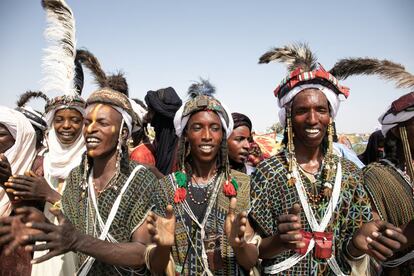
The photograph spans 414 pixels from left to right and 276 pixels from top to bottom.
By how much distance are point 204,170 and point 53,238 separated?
1.32m

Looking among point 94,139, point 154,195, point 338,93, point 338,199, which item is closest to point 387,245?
point 338,199

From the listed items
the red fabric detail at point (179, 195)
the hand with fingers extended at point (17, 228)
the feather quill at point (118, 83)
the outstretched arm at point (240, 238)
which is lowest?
the outstretched arm at point (240, 238)

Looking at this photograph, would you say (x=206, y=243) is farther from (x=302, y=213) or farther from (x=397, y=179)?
(x=397, y=179)

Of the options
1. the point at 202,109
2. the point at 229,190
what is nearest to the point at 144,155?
the point at 202,109

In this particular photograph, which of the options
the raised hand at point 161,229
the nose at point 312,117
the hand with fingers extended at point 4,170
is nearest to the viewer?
the raised hand at point 161,229

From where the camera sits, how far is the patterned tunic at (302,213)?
2572 mm

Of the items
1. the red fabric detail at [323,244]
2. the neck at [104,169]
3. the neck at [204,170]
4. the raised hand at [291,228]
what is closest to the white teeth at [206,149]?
the neck at [204,170]

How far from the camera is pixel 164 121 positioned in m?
5.25

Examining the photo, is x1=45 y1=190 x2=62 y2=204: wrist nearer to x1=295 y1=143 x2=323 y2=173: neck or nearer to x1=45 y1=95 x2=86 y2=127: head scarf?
x1=45 y1=95 x2=86 y2=127: head scarf

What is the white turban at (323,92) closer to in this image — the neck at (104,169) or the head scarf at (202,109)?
the head scarf at (202,109)

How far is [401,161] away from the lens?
2957mm

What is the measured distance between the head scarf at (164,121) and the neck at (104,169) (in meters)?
1.90

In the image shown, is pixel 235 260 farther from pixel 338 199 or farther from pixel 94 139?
pixel 94 139

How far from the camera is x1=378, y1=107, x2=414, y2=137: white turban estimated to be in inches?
111
